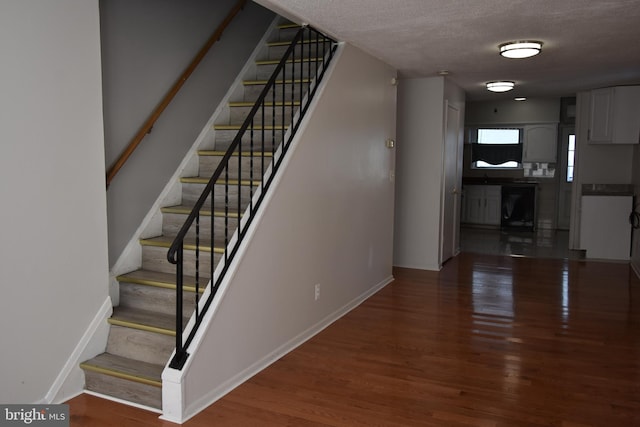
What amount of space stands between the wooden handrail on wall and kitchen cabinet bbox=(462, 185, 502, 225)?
714cm

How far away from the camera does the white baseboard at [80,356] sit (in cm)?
297

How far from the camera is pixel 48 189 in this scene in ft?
9.35

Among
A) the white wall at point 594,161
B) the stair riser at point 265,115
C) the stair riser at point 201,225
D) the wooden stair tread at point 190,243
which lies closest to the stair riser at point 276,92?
the stair riser at point 265,115

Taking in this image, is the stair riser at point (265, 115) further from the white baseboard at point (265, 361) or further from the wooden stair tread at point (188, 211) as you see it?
the white baseboard at point (265, 361)

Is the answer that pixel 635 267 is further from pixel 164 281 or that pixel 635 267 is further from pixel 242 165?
pixel 164 281

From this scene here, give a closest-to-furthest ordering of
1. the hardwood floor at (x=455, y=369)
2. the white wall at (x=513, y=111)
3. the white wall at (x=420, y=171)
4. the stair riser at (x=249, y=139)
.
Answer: the hardwood floor at (x=455, y=369), the stair riser at (x=249, y=139), the white wall at (x=420, y=171), the white wall at (x=513, y=111)

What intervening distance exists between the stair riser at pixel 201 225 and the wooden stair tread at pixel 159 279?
1.27ft

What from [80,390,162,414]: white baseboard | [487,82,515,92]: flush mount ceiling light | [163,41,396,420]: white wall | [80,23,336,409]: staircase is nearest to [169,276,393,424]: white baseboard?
[163,41,396,420]: white wall

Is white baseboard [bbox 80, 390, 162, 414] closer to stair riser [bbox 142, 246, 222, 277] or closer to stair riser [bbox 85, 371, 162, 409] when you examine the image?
stair riser [bbox 85, 371, 162, 409]

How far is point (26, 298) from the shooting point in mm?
2756

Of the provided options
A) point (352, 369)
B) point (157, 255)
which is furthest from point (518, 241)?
point (157, 255)

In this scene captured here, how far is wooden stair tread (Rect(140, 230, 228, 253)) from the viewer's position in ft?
11.7

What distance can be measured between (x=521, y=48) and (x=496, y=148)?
21.5 ft

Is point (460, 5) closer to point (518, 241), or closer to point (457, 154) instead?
point (457, 154)
